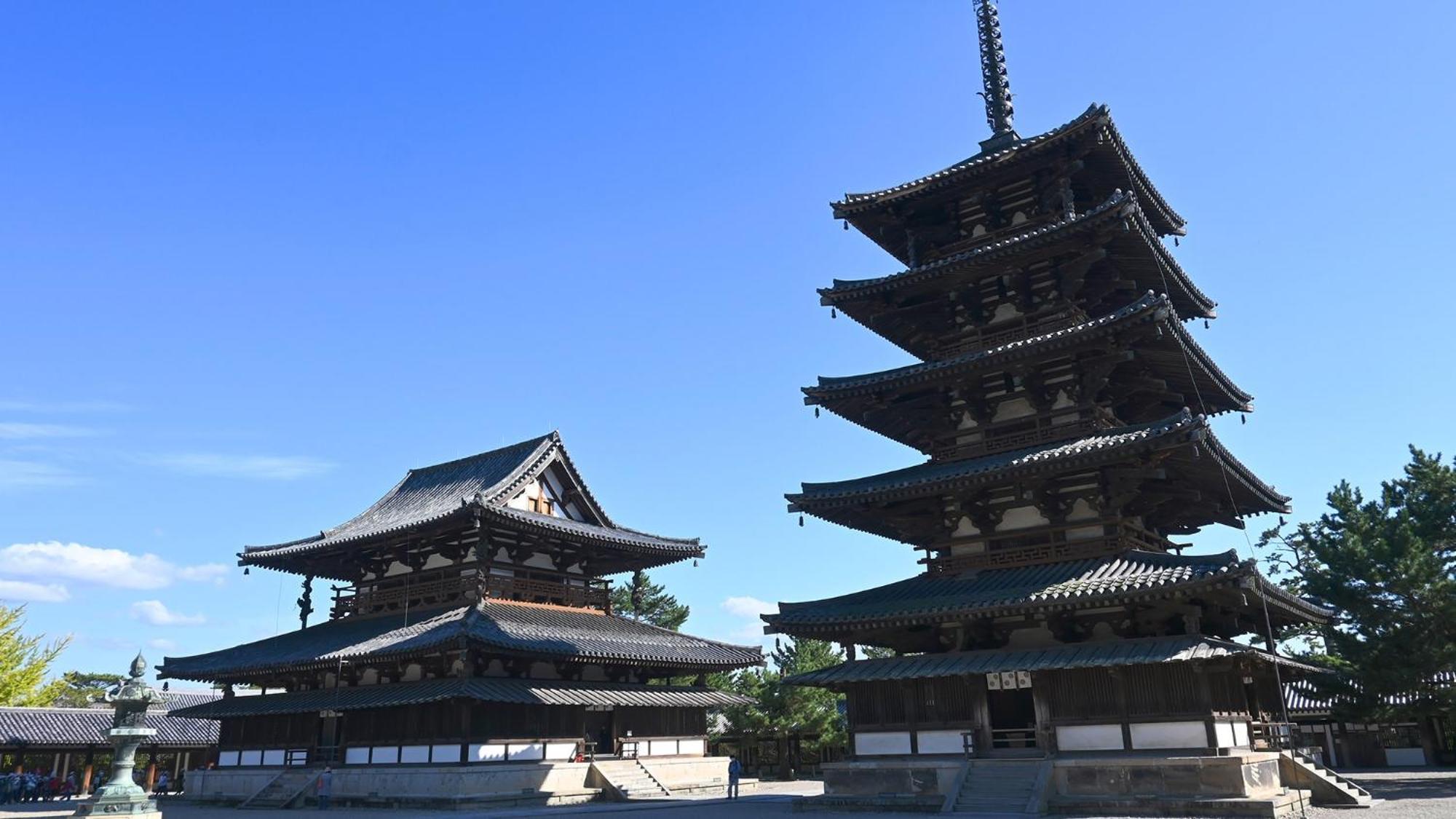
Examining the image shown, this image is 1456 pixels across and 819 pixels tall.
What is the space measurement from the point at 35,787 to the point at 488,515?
3099 cm

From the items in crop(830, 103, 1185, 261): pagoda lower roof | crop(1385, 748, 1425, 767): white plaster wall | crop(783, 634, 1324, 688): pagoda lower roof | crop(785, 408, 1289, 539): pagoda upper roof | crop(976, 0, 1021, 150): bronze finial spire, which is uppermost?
crop(976, 0, 1021, 150): bronze finial spire

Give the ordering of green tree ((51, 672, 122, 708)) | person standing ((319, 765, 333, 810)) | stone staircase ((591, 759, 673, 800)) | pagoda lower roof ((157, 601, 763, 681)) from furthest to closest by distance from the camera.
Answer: green tree ((51, 672, 122, 708))
person standing ((319, 765, 333, 810))
stone staircase ((591, 759, 673, 800))
pagoda lower roof ((157, 601, 763, 681))

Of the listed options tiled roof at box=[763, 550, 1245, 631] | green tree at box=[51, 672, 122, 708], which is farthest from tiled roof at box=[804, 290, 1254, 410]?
green tree at box=[51, 672, 122, 708]

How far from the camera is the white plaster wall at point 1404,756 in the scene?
153ft

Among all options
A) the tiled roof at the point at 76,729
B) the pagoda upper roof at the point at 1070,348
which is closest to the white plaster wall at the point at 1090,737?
the pagoda upper roof at the point at 1070,348

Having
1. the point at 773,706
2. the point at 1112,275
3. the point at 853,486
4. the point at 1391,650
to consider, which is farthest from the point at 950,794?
the point at 773,706

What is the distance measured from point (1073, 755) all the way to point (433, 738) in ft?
69.4

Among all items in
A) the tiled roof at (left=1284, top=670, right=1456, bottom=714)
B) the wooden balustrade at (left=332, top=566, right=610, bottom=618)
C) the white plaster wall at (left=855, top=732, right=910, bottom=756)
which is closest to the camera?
the white plaster wall at (left=855, top=732, right=910, bottom=756)

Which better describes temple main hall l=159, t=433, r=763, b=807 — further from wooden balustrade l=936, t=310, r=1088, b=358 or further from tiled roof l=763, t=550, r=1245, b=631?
wooden balustrade l=936, t=310, r=1088, b=358

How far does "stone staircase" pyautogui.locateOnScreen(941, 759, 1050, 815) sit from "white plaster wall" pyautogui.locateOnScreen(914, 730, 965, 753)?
0.91 meters

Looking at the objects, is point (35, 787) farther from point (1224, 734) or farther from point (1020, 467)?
point (1224, 734)

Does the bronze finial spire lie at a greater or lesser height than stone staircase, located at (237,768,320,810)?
greater

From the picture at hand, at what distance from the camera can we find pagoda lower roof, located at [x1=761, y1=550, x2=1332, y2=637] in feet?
68.7

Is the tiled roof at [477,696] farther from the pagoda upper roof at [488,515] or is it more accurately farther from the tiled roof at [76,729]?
the tiled roof at [76,729]
